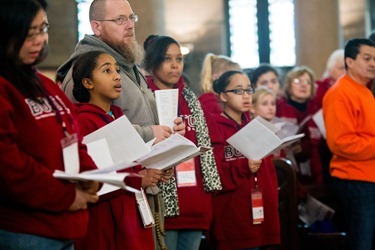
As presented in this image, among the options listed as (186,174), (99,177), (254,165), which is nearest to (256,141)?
(254,165)

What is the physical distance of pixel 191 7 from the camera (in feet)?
44.5

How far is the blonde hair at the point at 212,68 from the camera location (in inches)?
234

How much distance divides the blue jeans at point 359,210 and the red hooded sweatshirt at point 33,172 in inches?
122

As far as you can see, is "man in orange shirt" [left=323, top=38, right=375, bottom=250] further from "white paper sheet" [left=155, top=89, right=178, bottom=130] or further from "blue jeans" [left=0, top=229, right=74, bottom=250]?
"blue jeans" [left=0, top=229, right=74, bottom=250]

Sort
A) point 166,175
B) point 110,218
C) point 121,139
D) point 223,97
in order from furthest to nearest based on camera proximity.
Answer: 1. point 223,97
2. point 166,175
3. point 110,218
4. point 121,139

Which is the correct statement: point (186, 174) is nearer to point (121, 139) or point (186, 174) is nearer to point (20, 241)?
point (121, 139)

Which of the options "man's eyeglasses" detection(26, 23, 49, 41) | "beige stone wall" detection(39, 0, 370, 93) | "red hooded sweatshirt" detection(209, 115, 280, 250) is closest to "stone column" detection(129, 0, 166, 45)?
"beige stone wall" detection(39, 0, 370, 93)

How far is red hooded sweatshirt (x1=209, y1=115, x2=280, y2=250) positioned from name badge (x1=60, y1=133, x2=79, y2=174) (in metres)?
2.15

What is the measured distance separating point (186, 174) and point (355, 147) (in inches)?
60.1

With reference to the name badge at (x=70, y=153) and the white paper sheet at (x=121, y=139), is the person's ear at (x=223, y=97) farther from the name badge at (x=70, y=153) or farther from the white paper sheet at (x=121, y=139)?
the name badge at (x=70, y=153)

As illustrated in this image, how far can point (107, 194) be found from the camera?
3666 mm

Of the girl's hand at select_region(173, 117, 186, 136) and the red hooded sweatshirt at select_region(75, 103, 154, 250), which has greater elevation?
the girl's hand at select_region(173, 117, 186, 136)

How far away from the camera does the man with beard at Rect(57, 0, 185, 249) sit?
13.4 ft

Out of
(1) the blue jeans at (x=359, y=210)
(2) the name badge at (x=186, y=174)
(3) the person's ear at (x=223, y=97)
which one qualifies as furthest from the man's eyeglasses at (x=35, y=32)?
(1) the blue jeans at (x=359, y=210)
